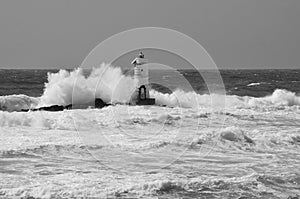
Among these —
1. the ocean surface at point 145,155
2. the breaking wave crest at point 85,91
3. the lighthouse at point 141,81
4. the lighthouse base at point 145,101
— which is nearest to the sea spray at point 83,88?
the breaking wave crest at point 85,91

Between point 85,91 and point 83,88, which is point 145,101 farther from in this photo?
point 83,88

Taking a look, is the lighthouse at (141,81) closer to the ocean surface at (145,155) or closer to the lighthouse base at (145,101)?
the lighthouse base at (145,101)

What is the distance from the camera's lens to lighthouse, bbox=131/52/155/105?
23734 mm

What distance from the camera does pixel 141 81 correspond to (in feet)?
80.4

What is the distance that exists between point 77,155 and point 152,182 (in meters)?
3.24

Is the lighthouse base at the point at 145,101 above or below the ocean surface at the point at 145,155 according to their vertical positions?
above

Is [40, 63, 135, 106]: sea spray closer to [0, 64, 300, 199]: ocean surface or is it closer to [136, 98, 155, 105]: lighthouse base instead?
[136, 98, 155, 105]: lighthouse base

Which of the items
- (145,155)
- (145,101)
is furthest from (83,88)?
(145,155)

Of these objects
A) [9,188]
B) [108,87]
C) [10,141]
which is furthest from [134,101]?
[9,188]

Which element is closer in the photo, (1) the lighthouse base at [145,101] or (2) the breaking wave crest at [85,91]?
(1) the lighthouse base at [145,101]

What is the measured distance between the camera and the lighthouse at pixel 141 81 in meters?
23.7

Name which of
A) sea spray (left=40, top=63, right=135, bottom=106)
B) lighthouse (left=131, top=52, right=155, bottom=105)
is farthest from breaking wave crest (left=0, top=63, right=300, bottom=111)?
lighthouse (left=131, top=52, right=155, bottom=105)

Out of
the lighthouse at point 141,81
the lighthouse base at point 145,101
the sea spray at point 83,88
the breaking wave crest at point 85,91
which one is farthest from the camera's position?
the sea spray at point 83,88

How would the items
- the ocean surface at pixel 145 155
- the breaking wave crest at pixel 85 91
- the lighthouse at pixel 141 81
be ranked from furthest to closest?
the breaking wave crest at pixel 85 91 → the lighthouse at pixel 141 81 → the ocean surface at pixel 145 155
